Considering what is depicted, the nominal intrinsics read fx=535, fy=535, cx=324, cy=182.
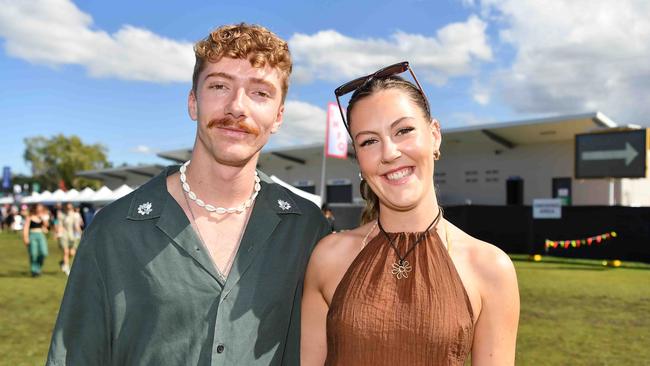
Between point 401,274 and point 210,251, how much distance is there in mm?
757

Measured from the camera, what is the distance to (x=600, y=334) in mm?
7488

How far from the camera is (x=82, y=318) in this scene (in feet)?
6.36

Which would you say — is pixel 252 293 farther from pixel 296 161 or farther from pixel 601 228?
pixel 296 161

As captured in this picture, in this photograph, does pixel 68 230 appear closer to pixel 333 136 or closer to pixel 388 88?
pixel 333 136

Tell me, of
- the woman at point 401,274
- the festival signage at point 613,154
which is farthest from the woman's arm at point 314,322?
the festival signage at point 613,154

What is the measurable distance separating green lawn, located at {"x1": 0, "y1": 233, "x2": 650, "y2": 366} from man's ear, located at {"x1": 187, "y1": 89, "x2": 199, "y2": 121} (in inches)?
206

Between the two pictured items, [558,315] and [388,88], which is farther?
[558,315]

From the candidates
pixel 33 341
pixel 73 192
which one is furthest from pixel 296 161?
pixel 33 341

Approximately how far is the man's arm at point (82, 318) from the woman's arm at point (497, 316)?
139 cm

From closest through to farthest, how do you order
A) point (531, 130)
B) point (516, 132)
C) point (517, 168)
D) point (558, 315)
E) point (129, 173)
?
point (558, 315), point (531, 130), point (516, 132), point (517, 168), point (129, 173)

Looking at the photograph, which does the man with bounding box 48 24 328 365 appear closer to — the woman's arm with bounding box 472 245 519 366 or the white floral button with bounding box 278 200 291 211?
the white floral button with bounding box 278 200 291 211

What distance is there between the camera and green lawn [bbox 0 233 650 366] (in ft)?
21.4

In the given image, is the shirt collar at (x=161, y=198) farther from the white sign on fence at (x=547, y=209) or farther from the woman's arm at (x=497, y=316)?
the white sign on fence at (x=547, y=209)

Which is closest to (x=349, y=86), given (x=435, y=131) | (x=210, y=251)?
(x=435, y=131)
